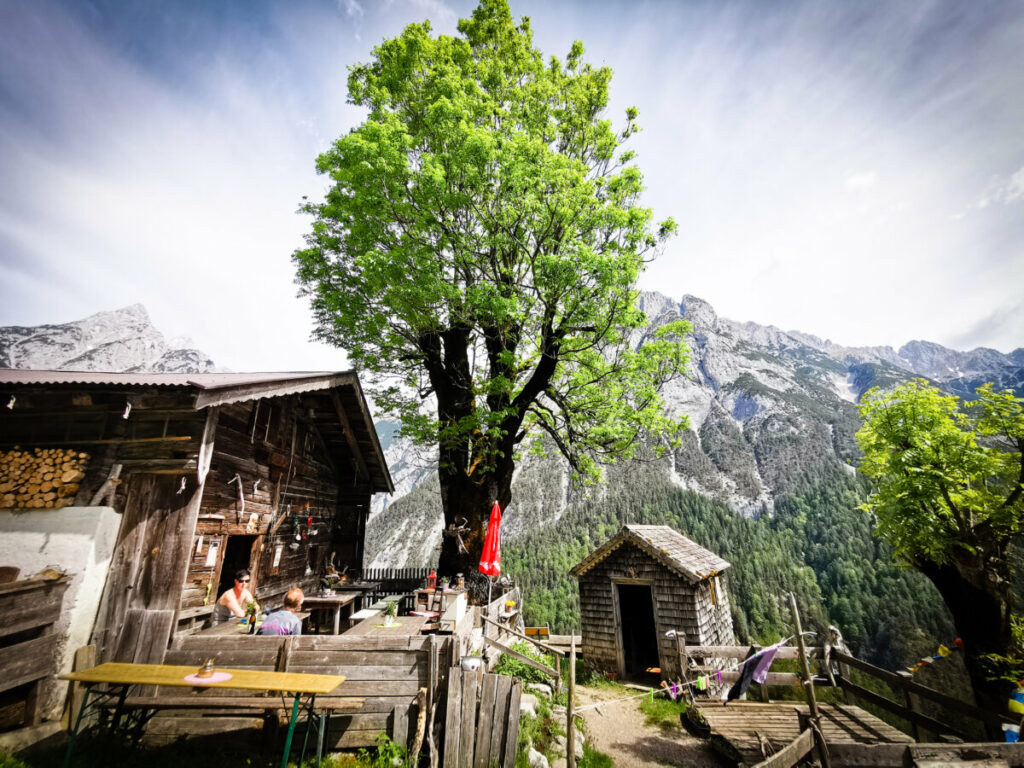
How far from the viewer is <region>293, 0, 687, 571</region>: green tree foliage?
30.4 ft

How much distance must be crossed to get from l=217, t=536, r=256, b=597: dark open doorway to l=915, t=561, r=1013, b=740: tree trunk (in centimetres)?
1624

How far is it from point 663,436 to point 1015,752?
7.90 m

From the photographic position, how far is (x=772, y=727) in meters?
7.59

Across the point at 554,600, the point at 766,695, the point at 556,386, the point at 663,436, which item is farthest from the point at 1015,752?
the point at 554,600

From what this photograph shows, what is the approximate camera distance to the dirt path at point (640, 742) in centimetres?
802

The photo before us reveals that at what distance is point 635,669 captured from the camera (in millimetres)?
16078

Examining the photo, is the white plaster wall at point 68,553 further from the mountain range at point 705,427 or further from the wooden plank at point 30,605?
the mountain range at point 705,427

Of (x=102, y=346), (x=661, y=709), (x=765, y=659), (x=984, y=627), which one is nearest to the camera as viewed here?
(x=765, y=659)

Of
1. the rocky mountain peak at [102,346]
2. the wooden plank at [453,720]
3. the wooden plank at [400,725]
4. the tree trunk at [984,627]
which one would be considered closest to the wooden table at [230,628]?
the wooden plank at [400,725]

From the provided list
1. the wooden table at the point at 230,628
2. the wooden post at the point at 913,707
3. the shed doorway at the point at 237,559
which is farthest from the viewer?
the shed doorway at the point at 237,559

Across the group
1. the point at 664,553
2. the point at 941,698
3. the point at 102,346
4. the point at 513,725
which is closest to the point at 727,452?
the point at 664,553

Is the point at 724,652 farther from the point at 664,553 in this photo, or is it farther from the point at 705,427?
the point at 705,427

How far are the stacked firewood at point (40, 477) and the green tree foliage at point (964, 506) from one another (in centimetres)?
1677

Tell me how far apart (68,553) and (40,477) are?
53.0 inches
